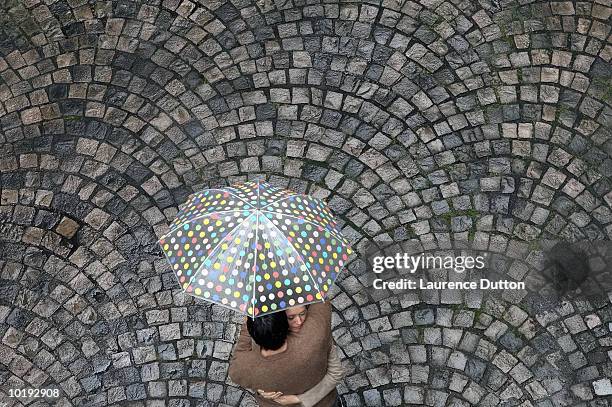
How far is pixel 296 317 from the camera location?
529 centimetres

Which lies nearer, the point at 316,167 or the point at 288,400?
the point at 288,400

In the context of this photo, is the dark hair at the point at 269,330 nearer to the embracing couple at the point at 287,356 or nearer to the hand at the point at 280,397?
the embracing couple at the point at 287,356

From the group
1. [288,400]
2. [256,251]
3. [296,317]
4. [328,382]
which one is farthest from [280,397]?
[256,251]

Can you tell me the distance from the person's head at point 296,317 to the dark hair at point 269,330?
0.80 feet

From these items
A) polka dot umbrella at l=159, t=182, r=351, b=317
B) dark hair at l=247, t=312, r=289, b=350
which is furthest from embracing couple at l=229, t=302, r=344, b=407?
polka dot umbrella at l=159, t=182, r=351, b=317

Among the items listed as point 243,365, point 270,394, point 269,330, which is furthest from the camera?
point 270,394

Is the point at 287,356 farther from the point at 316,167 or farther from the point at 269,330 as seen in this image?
the point at 316,167

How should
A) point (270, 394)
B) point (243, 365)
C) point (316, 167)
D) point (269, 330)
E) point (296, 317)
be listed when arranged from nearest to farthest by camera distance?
point (269, 330) → point (243, 365) → point (270, 394) → point (296, 317) → point (316, 167)

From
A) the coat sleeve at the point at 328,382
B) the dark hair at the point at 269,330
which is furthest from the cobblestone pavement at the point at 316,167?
the dark hair at the point at 269,330

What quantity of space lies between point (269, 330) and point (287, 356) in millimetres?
219

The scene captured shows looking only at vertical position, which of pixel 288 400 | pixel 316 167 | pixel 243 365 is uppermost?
pixel 243 365

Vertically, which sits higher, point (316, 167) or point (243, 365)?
point (243, 365)

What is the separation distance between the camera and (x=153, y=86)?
28.2 ft

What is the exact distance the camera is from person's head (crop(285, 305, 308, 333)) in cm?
523
